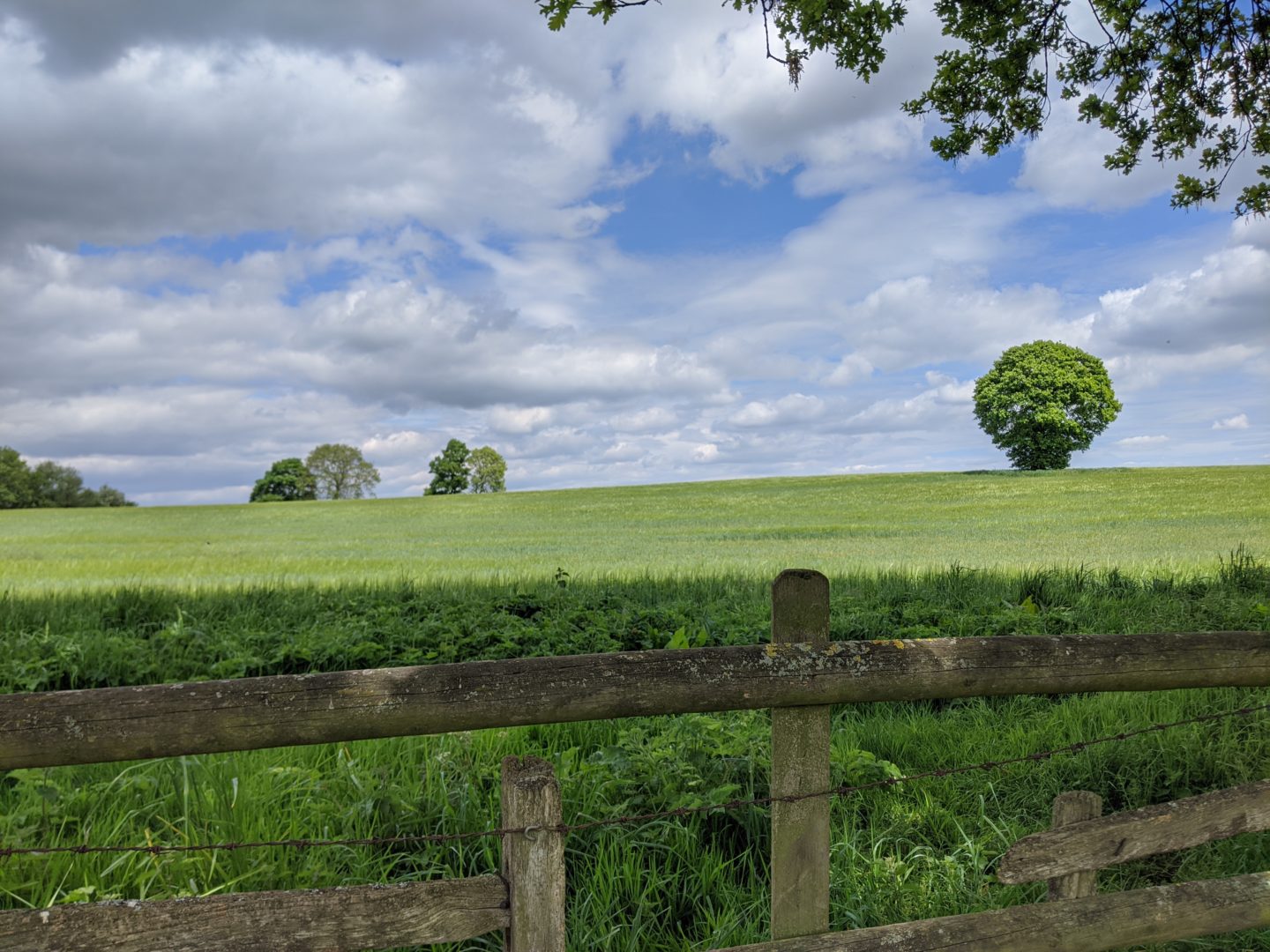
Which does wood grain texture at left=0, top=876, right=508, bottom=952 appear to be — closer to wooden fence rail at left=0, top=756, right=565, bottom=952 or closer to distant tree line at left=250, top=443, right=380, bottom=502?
wooden fence rail at left=0, top=756, right=565, bottom=952

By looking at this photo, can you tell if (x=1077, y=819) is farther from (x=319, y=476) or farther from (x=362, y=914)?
(x=319, y=476)

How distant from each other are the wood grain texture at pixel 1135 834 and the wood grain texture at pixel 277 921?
185 cm

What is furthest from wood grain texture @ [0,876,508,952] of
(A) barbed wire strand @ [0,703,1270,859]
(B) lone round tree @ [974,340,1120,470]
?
(B) lone round tree @ [974,340,1120,470]

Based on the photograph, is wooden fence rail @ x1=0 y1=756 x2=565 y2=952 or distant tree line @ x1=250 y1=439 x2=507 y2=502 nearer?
wooden fence rail @ x1=0 y1=756 x2=565 y2=952

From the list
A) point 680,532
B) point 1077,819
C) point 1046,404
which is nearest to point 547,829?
point 1077,819

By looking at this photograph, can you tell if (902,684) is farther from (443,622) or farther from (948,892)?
(443,622)

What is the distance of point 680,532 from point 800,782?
99.6 feet

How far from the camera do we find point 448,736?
550 centimetres

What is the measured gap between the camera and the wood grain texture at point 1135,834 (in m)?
3.02

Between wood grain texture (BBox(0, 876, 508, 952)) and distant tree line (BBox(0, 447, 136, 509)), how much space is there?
95.0 m

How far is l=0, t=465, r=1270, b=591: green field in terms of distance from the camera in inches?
723

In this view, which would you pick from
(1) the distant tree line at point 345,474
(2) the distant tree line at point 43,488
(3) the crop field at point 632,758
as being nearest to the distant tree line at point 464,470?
(1) the distant tree line at point 345,474

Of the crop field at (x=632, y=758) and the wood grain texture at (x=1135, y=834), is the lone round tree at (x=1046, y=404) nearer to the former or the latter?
the crop field at (x=632, y=758)

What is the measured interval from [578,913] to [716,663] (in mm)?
1930
